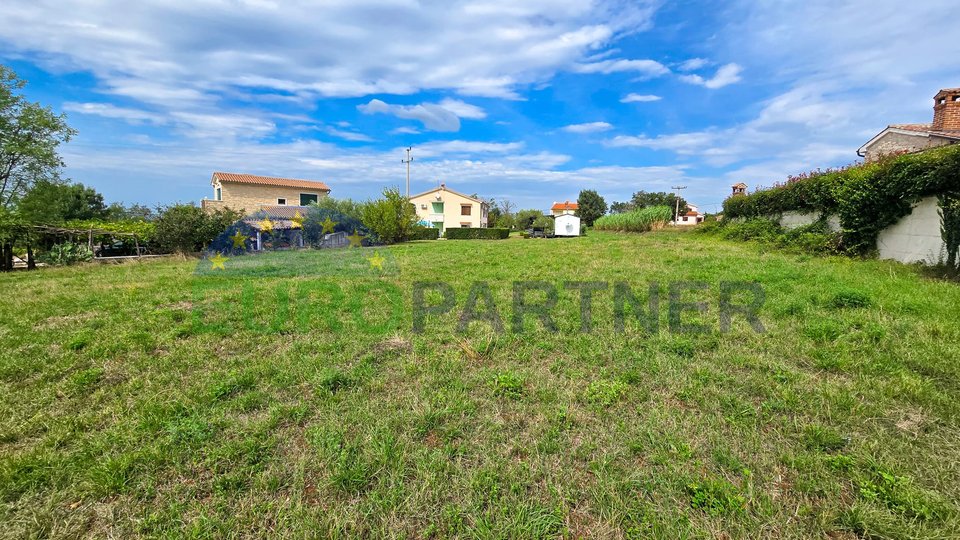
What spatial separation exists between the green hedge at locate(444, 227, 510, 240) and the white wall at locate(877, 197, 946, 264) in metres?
29.2

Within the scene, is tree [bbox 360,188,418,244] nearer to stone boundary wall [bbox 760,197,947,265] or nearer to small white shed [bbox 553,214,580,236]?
small white shed [bbox 553,214,580,236]

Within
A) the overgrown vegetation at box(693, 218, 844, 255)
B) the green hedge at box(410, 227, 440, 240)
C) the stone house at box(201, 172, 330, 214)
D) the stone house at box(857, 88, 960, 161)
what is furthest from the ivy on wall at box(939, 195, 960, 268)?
the stone house at box(201, 172, 330, 214)

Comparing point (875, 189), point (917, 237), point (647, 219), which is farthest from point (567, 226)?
point (917, 237)

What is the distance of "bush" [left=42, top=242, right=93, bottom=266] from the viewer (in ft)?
41.0

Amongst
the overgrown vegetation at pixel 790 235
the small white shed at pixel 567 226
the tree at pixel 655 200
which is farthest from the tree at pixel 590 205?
the overgrown vegetation at pixel 790 235

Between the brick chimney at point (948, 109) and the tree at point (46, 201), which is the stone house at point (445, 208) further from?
the brick chimney at point (948, 109)

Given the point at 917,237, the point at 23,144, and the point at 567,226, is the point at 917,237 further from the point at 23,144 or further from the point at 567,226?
the point at 23,144

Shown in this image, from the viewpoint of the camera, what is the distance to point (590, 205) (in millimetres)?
63969

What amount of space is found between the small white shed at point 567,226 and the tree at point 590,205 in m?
28.9

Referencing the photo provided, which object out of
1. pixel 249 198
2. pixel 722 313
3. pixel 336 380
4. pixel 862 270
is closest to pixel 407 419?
pixel 336 380

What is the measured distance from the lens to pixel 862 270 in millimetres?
7273

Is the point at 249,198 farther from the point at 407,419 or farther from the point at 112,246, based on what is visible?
the point at 407,419

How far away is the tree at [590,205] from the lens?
6319 cm

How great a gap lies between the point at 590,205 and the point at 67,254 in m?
62.5
